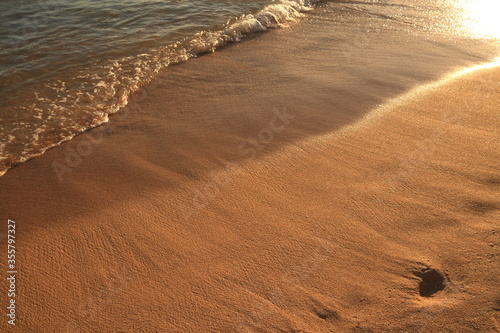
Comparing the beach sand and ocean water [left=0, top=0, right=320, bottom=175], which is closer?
the beach sand

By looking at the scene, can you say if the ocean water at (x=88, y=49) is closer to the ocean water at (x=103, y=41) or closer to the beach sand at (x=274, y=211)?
the ocean water at (x=103, y=41)

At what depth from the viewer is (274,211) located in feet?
9.77

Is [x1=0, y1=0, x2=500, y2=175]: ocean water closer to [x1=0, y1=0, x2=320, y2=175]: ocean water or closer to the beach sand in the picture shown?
[x1=0, y1=0, x2=320, y2=175]: ocean water

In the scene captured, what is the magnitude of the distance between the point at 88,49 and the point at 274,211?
16.7 feet

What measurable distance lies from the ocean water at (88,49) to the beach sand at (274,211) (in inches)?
17.9

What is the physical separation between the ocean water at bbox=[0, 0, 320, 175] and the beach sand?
455 mm

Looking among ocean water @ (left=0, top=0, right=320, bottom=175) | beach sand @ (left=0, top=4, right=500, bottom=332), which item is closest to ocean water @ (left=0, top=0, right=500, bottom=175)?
ocean water @ (left=0, top=0, right=320, bottom=175)

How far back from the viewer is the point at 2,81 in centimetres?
512

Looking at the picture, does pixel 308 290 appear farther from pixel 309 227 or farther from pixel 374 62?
pixel 374 62

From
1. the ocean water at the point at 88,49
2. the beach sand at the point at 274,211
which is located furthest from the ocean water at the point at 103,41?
the beach sand at the point at 274,211

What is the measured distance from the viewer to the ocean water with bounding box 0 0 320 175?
14.3 feet

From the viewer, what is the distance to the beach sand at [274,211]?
228cm

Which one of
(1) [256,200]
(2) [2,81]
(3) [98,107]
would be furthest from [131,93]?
(1) [256,200]

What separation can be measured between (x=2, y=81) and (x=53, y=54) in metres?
1.08
